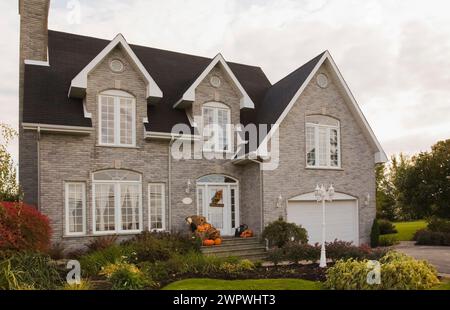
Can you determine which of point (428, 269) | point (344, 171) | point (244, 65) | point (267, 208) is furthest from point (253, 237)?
point (244, 65)

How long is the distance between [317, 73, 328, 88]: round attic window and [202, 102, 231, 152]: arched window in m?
4.55

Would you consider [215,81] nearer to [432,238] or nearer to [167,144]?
[167,144]

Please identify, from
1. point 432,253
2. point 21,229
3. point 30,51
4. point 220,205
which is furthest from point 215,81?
point 432,253

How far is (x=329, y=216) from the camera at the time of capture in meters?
18.9

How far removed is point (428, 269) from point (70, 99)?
1394 centimetres

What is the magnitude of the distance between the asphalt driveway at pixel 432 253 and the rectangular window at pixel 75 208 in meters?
12.7

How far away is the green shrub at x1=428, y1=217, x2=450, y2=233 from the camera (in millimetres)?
21108

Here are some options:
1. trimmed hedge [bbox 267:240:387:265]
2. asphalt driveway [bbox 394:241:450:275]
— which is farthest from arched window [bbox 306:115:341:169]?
trimmed hedge [bbox 267:240:387:265]

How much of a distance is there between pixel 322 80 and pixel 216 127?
562 cm

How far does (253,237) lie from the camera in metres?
17.2

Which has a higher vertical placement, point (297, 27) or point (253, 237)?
point (297, 27)

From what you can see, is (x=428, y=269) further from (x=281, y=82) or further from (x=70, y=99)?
(x=70, y=99)

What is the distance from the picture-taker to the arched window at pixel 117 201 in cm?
1563

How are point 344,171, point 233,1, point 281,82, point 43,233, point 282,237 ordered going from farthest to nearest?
1. point 281,82
2. point 344,171
3. point 282,237
4. point 233,1
5. point 43,233
